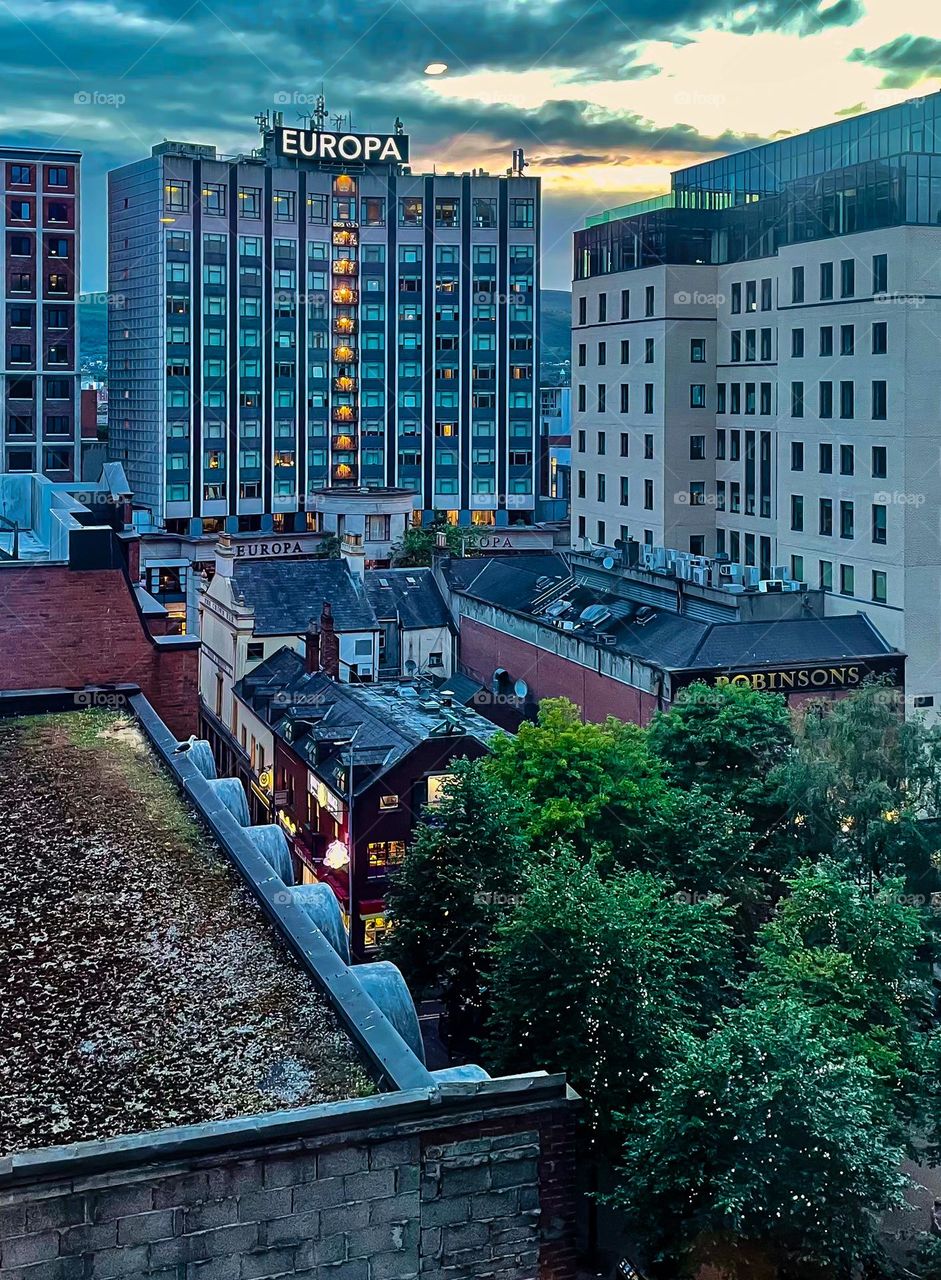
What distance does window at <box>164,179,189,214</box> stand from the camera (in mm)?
116875

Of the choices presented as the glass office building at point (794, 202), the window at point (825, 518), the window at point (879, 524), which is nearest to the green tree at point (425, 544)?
the glass office building at point (794, 202)

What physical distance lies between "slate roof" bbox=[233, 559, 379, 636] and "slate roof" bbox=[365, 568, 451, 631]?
6.74 feet

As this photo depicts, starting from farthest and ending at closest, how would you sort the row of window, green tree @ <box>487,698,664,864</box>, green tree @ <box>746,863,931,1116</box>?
the row of window, green tree @ <box>487,698,664,864</box>, green tree @ <box>746,863,931,1116</box>

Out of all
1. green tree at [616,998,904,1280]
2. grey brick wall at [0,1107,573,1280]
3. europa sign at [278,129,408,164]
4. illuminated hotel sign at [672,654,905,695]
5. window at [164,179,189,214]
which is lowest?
green tree at [616,998,904,1280]

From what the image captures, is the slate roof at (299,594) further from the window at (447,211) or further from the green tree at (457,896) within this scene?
the window at (447,211)

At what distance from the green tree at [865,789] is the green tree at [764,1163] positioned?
15.3 metres

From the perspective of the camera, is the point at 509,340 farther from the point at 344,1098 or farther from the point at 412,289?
the point at 344,1098

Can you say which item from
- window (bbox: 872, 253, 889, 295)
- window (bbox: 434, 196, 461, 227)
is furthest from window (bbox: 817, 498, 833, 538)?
window (bbox: 434, 196, 461, 227)

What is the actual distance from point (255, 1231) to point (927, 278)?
54632 millimetres

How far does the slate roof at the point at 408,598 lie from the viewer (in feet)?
249

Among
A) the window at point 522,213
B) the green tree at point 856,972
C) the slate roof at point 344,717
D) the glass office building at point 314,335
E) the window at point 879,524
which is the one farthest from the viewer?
the window at point 522,213

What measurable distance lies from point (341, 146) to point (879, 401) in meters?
80.2

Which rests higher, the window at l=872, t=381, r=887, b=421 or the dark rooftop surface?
the window at l=872, t=381, r=887, b=421

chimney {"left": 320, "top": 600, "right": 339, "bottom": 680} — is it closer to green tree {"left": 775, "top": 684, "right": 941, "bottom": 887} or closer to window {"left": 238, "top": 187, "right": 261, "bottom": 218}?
green tree {"left": 775, "top": 684, "right": 941, "bottom": 887}
